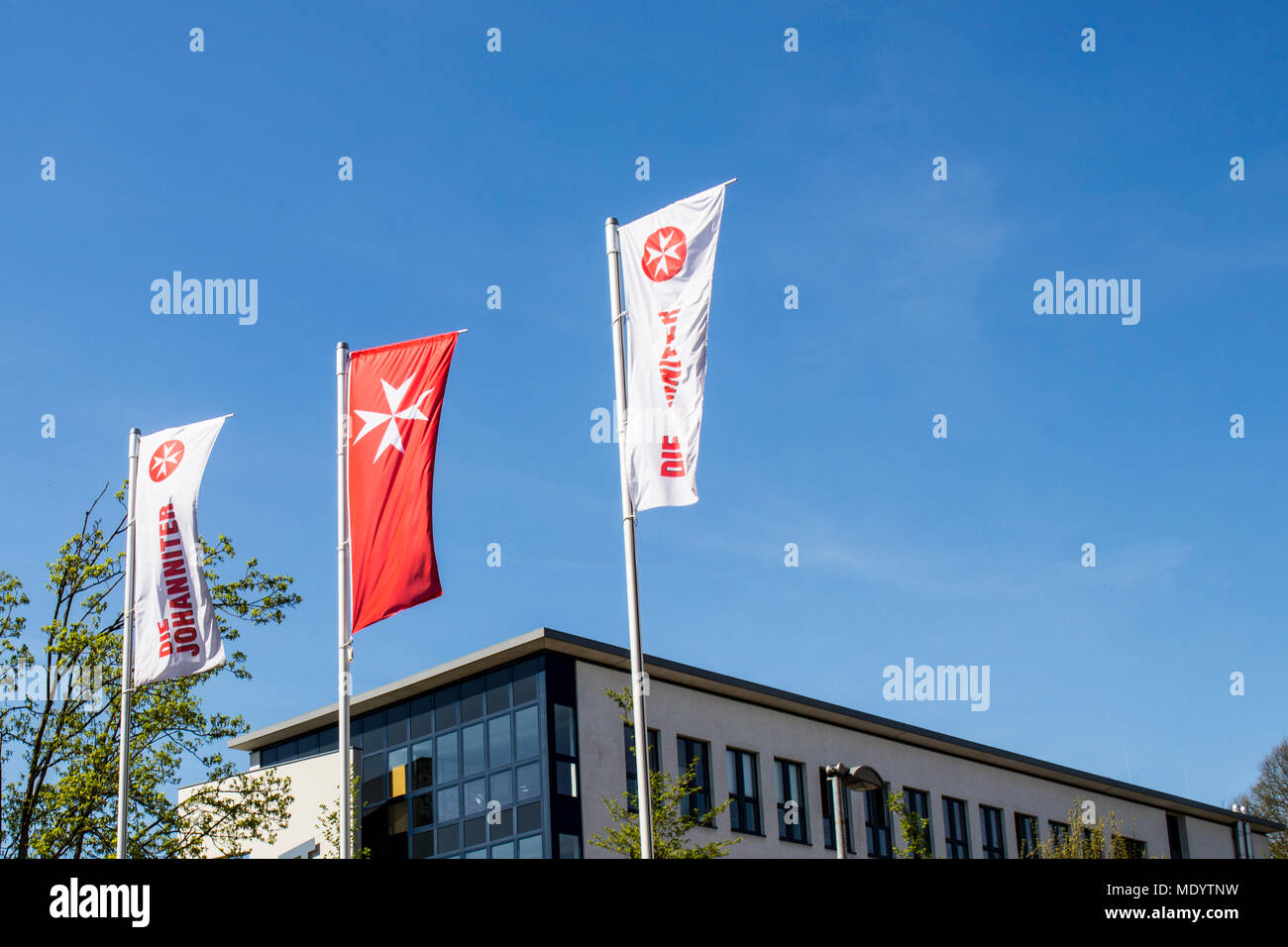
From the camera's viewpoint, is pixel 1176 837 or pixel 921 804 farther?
pixel 1176 837

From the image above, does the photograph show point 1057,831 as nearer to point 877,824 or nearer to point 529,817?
point 877,824

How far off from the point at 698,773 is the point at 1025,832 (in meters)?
16.1

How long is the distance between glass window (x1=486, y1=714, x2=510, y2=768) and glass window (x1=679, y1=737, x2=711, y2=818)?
4936 millimetres

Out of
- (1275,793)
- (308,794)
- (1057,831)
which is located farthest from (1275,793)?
(308,794)

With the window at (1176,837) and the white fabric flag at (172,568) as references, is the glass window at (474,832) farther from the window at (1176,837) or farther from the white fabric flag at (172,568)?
the window at (1176,837)

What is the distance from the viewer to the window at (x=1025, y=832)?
48438mm

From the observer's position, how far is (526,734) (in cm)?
3597

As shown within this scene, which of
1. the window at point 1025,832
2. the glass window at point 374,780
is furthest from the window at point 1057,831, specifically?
the glass window at point 374,780

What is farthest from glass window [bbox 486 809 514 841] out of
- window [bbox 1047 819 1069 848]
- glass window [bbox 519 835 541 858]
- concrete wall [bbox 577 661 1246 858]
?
window [bbox 1047 819 1069 848]

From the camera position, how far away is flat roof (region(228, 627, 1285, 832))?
3647 centimetres

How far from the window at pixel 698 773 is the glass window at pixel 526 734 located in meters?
3.81

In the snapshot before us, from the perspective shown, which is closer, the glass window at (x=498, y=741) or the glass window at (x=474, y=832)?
the glass window at (x=474, y=832)
